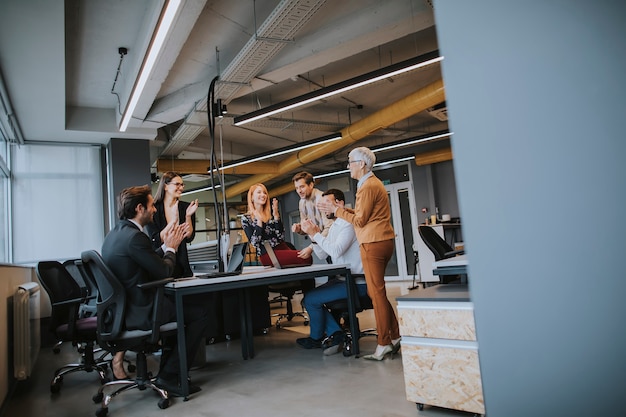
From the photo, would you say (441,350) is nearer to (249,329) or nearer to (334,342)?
(334,342)

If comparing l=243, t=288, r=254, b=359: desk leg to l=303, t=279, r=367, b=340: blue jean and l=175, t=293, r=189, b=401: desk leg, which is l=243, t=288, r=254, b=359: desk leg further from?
l=175, t=293, r=189, b=401: desk leg

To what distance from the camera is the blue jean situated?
373 cm

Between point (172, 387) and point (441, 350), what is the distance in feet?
6.07

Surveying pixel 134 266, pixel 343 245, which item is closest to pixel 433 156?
pixel 343 245

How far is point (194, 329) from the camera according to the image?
3.06 meters

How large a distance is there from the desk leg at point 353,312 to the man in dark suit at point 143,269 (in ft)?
3.90

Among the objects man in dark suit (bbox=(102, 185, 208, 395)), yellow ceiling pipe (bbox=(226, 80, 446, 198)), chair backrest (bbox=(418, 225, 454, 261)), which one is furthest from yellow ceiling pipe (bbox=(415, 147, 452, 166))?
man in dark suit (bbox=(102, 185, 208, 395))

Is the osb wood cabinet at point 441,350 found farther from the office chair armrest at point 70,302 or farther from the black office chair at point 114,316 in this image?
the office chair armrest at point 70,302

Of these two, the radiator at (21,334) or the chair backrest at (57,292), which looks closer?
the radiator at (21,334)

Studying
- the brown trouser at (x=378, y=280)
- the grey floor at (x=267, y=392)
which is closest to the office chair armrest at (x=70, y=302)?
the grey floor at (x=267, y=392)

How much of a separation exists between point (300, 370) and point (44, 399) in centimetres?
190

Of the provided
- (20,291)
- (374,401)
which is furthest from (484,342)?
(20,291)

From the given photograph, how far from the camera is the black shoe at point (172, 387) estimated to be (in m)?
2.91

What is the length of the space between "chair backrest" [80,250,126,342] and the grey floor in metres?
0.52
